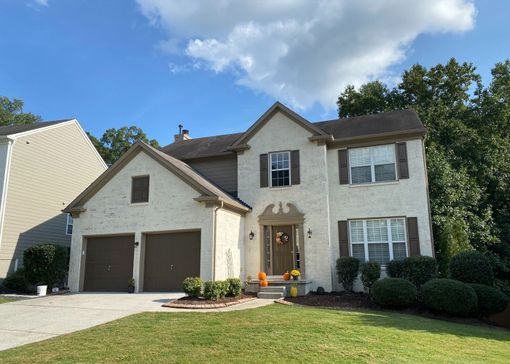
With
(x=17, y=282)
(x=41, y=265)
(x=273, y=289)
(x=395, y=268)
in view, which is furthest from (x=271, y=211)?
(x=17, y=282)

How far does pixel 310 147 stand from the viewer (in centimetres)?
1695

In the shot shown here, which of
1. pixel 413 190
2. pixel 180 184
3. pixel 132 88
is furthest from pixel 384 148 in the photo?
pixel 132 88

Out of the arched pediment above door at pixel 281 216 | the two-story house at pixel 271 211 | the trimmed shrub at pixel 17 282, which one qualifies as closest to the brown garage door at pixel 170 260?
the two-story house at pixel 271 211

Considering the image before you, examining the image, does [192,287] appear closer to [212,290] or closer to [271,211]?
[212,290]

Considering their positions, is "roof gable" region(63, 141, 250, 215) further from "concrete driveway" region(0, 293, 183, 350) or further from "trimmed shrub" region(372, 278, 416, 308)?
"trimmed shrub" region(372, 278, 416, 308)

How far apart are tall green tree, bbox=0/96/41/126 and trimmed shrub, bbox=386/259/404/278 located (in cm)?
3482

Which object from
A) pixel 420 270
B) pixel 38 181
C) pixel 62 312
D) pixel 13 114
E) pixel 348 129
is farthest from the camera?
pixel 13 114

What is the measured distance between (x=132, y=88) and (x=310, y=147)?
777 cm

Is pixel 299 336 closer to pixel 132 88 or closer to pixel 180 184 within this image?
pixel 180 184

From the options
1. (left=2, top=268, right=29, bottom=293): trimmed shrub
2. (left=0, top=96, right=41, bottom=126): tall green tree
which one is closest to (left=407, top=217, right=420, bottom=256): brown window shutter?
(left=2, top=268, right=29, bottom=293): trimmed shrub

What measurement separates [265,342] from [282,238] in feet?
31.6

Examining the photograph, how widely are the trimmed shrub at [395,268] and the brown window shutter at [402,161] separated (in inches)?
138

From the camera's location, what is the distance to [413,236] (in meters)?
15.1

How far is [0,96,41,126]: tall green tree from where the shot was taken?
35.7 m
